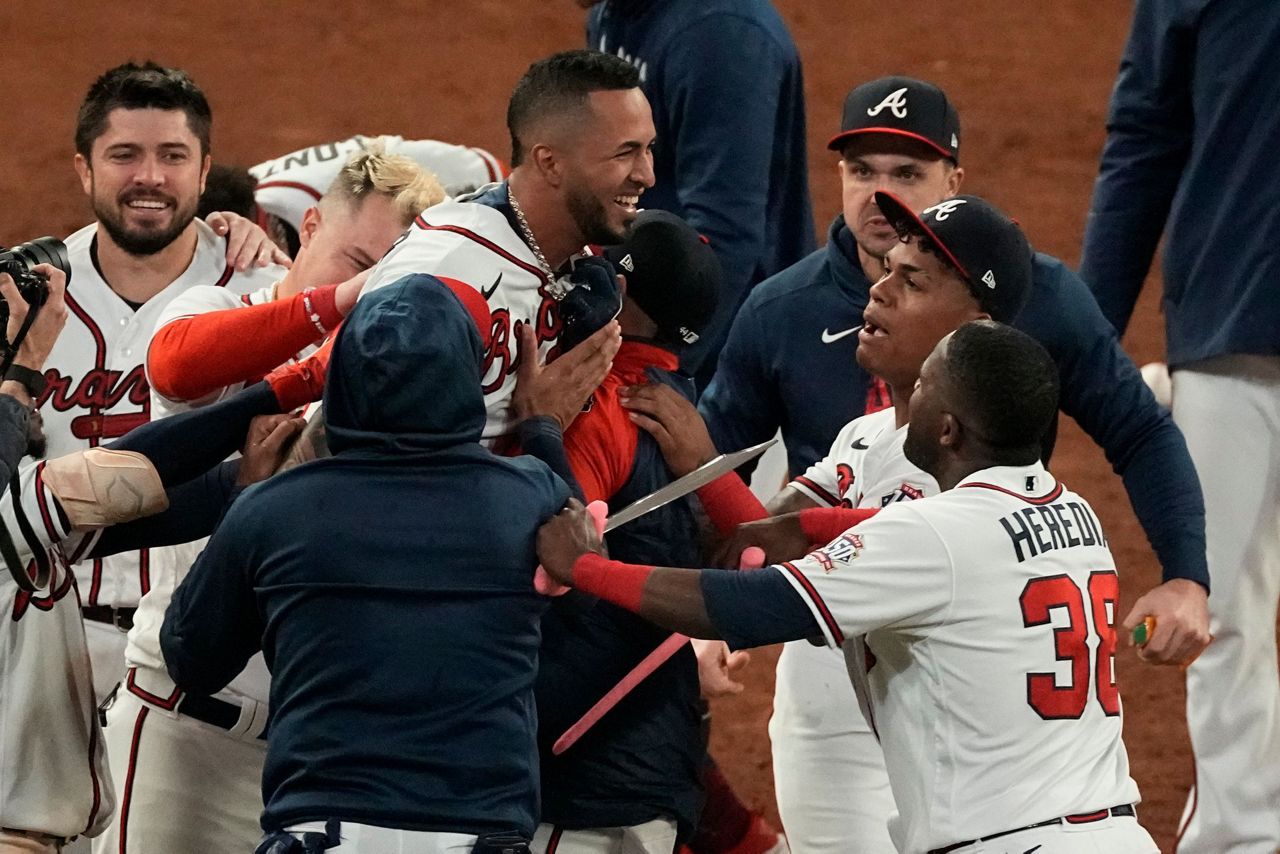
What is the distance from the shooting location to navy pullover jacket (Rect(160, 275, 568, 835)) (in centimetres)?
314

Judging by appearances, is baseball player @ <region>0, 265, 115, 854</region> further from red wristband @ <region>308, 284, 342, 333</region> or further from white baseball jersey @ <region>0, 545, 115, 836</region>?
red wristband @ <region>308, 284, 342, 333</region>

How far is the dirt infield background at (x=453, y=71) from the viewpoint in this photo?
431 inches

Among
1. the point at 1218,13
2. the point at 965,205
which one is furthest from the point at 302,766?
the point at 1218,13

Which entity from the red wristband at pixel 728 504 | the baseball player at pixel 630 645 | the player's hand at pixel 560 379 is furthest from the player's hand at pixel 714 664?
the player's hand at pixel 560 379

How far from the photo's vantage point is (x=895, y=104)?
483 cm

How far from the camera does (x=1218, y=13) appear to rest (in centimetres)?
523

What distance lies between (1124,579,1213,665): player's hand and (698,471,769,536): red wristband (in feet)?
2.70

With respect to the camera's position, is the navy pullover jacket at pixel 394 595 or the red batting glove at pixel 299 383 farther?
the red batting glove at pixel 299 383

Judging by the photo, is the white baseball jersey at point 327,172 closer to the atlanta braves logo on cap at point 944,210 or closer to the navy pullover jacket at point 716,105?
the navy pullover jacket at point 716,105

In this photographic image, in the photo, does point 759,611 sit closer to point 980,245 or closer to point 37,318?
point 980,245

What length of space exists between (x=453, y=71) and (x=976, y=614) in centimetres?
914

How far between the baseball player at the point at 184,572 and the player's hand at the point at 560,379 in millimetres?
388

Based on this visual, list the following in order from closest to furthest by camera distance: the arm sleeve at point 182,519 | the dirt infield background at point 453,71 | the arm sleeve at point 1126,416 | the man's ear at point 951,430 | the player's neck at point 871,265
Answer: the man's ear at point 951,430 → the arm sleeve at point 182,519 → the arm sleeve at point 1126,416 → the player's neck at point 871,265 → the dirt infield background at point 453,71

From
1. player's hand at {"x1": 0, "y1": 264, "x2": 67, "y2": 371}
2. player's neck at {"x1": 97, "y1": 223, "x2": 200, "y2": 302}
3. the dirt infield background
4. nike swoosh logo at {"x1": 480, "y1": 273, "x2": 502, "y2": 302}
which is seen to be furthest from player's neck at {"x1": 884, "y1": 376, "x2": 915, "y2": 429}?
the dirt infield background
